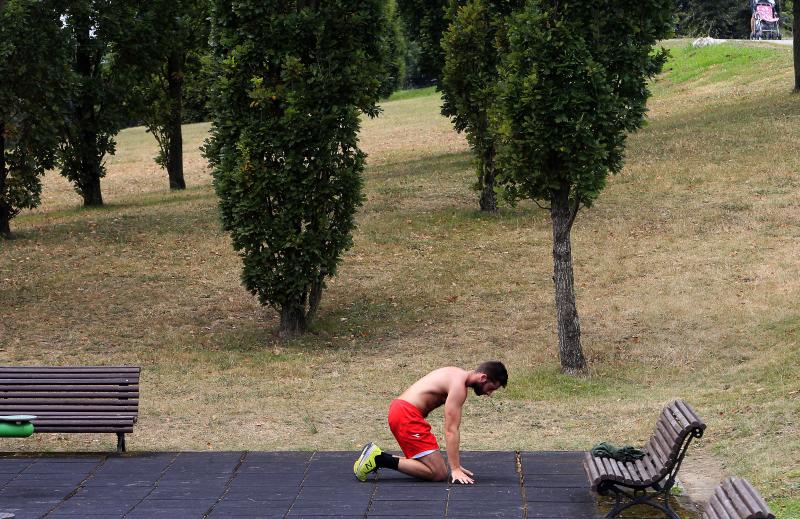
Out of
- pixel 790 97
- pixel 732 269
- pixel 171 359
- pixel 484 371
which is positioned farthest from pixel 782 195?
pixel 484 371

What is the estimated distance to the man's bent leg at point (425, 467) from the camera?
8.78 m

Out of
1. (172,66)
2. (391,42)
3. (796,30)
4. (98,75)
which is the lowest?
(98,75)

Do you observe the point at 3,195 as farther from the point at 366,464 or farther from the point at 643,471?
the point at 643,471

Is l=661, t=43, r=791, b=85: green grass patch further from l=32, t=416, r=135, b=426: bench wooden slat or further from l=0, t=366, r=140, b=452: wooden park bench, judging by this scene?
l=32, t=416, r=135, b=426: bench wooden slat

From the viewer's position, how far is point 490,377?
859 centimetres

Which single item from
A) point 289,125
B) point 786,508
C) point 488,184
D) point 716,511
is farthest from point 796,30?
point 716,511

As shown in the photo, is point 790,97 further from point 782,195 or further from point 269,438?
point 269,438

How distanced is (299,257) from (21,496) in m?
8.09

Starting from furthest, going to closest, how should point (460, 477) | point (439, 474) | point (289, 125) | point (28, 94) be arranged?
1. point (28, 94)
2. point (289, 125)
3. point (439, 474)
4. point (460, 477)

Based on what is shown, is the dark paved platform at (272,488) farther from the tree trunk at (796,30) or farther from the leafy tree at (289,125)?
the tree trunk at (796,30)

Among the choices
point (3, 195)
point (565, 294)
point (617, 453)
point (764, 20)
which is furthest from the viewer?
point (764, 20)

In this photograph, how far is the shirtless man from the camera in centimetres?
862

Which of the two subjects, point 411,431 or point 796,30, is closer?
point 411,431

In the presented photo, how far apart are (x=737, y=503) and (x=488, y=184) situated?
58.6 feet
